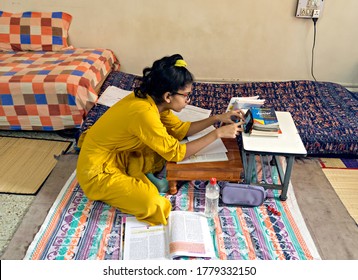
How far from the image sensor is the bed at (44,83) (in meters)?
2.31

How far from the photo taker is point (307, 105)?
254cm

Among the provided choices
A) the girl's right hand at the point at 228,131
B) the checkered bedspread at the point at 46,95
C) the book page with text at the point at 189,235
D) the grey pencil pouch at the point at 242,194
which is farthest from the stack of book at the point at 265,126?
the checkered bedspread at the point at 46,95

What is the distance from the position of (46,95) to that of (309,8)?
2195 millimetres

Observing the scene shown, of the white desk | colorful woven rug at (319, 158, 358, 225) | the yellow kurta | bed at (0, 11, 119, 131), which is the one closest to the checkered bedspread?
bed at (0, 11, 119, 131)

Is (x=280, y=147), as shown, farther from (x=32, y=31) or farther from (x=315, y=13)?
(x=32, y=31)

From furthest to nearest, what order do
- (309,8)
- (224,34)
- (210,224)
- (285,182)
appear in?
(224,34)
(309,8)
(285,182)
(210,224)

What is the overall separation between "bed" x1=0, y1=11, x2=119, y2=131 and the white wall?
0.28 m

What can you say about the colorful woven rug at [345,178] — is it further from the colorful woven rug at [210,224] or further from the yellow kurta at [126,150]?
the yellow kurta at [126,150]

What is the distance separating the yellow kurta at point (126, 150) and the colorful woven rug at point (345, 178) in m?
1.00

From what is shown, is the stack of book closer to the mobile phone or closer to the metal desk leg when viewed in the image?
the mobile phone

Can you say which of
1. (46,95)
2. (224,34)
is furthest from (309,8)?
(46,95)

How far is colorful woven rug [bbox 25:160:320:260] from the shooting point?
5.11ft
